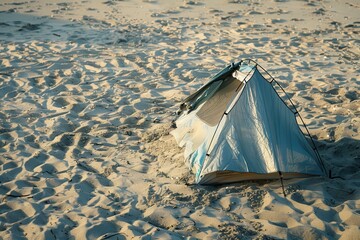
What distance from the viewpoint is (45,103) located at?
8.62 metres

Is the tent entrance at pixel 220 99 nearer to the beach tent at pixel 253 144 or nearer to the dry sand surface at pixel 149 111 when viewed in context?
the beach tent at pixel 253 144

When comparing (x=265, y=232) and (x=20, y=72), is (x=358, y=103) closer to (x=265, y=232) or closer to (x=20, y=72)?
(x=265, y=232)

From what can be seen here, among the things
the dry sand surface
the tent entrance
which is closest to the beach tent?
the dry sand surface

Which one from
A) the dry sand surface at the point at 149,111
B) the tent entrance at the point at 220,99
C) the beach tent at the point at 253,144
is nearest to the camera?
the dry sand surface at the point at 149,111

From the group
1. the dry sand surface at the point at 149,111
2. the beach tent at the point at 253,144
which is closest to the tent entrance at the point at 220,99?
the beach tent at the point at 253,144

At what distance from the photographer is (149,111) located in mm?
8312

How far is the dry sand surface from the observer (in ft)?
17.3

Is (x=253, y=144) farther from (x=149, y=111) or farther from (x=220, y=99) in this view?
(x=149, y=111)

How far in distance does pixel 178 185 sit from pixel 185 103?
186 cm

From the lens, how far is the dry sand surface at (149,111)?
5.26 metres

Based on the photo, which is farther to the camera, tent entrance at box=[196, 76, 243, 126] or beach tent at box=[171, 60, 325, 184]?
tent entrance at box=[196, 76, 243, 126]

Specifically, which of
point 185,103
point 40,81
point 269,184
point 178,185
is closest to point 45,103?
point 40,81

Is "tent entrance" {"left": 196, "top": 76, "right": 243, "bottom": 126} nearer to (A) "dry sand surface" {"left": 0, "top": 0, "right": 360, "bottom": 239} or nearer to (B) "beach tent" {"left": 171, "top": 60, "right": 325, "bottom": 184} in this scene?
(B) "beach tent" {"left": 171, "top": 60, "right": 325, "bottom": 184}

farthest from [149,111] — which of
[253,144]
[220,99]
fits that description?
[253,144]
